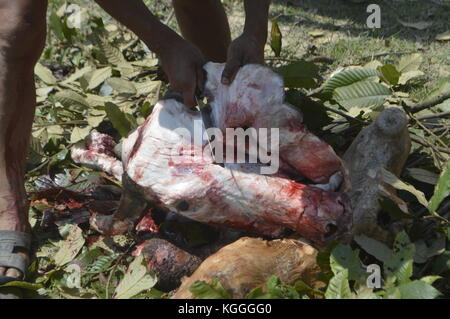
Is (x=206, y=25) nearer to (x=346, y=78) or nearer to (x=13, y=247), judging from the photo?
(x=346, y=78)

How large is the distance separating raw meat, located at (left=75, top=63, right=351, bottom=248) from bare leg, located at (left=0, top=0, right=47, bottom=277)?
544 mm

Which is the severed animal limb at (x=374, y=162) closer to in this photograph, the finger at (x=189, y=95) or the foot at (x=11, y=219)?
the finger at (x=189, y=95)

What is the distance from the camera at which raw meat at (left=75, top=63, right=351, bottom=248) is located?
201 cm

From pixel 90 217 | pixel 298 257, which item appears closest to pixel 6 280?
pixel 90 217

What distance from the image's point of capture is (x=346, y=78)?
279 cm

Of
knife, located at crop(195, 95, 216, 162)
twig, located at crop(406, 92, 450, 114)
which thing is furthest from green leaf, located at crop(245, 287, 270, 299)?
twig, located at crop(406, 92, 450, 114)

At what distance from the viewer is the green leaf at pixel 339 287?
1.77 metres

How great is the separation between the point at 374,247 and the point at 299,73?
793 millimetres

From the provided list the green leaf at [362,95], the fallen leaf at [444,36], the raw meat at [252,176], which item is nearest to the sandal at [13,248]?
the raw meat at [252,176]

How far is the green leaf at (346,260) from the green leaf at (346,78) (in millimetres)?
1034

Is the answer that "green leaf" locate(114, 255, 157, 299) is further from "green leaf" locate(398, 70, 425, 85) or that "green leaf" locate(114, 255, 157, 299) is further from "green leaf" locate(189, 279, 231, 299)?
"green leaf" locate(398, 70, 425, 85)
